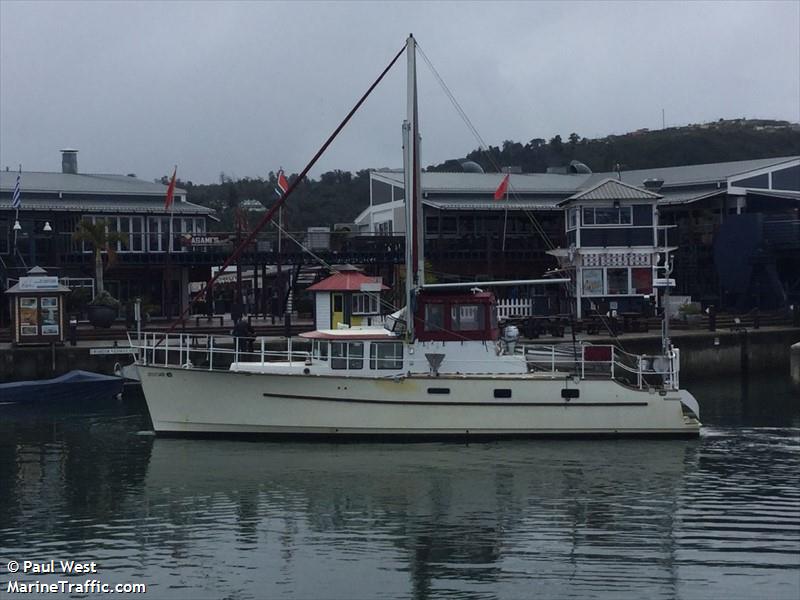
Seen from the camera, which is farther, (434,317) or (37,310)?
(37,310)

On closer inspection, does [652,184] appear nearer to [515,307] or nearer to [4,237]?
[515,307]

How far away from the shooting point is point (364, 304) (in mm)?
43281

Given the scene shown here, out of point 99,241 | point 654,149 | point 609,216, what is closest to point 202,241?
point 99,241

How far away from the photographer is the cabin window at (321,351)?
29578 mm

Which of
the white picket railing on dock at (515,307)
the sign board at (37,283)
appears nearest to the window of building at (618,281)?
the white picket railing on dock at (515,307)

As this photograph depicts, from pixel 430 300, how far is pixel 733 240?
33642 mm

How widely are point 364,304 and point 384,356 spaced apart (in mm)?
13908

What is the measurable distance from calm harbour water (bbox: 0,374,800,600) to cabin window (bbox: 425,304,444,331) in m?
3.16

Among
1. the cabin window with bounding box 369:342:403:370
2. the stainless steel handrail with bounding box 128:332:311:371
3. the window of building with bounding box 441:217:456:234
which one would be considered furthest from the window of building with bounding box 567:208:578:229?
the cabin window with bounding box 369:342:403:370

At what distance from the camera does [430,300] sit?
2969 cm

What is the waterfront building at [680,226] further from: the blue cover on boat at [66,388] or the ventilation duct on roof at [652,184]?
the blue cover on boat at [66,388]

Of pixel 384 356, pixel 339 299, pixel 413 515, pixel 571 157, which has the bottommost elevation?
pixel 413 515

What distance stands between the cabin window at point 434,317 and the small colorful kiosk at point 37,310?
716 inches

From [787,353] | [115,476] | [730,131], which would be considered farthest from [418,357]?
[730,131]
